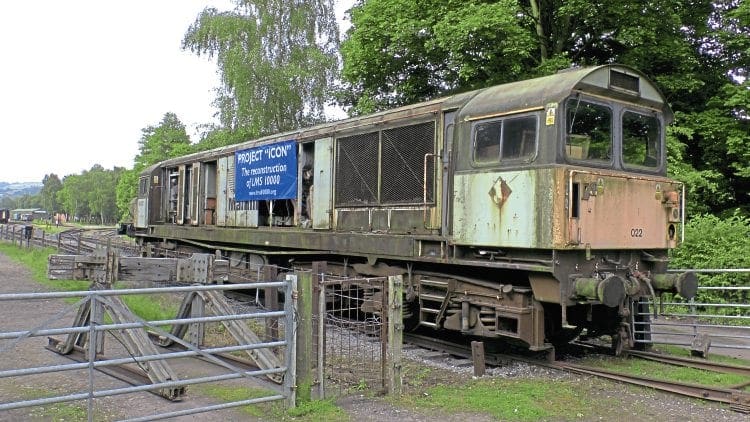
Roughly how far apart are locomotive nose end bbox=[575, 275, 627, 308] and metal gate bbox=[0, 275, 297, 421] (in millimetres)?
3695

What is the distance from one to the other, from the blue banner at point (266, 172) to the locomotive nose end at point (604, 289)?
6.78 metres

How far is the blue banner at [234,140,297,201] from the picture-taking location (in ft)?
42.3

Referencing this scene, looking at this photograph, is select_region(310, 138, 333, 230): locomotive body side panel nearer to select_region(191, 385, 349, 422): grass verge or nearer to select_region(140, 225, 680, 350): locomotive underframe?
select_region(140, 225, 680, 350): locomotive underframe

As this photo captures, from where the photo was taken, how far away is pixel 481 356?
7.86 m

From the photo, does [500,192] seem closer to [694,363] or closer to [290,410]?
[694,363]

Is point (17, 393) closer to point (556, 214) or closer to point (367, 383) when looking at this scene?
point (367, 383)

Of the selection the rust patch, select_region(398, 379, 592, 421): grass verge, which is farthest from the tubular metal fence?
the rust patch

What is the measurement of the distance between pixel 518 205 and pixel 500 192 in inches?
14.0

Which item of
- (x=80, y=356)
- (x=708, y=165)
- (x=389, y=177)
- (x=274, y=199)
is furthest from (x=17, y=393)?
(x=708, y=165)

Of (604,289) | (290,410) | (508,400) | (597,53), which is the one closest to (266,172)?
(604,289)

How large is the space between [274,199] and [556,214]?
23.8ft

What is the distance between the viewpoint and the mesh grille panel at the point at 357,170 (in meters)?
10.7

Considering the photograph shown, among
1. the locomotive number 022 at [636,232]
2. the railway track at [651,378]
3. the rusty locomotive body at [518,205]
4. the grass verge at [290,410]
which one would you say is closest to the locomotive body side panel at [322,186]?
the rusty locomotive body at [518,205]

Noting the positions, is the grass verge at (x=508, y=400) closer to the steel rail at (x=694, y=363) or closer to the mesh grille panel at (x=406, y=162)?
the steel rail at (x=694, y=363)
